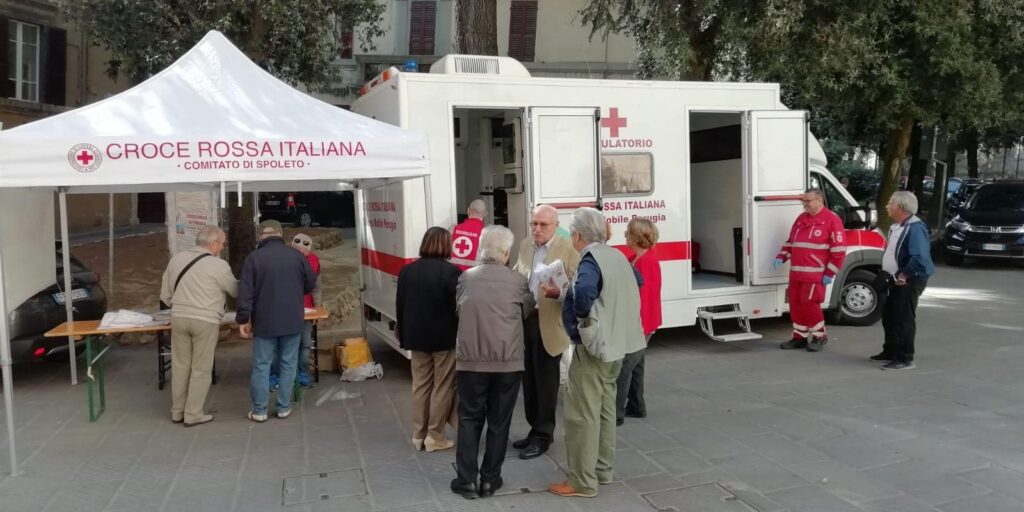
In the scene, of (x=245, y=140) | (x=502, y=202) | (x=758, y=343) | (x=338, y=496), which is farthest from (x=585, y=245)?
(x=758, y=343)

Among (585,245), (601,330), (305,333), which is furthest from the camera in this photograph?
(305,333)

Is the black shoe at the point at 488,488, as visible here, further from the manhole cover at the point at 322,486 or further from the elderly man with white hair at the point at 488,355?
the manhole cover at the point at 322,486

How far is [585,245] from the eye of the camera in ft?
14.4

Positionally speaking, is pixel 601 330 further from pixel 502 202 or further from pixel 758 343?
pixel 758 343

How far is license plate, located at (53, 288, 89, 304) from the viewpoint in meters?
7.22

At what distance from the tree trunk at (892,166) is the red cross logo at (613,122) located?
1036cm

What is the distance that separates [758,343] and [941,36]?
7.00m

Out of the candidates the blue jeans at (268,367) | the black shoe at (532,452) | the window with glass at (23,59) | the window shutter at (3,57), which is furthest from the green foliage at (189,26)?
the window with glass at (23,59)

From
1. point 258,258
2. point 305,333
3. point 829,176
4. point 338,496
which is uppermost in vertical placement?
point 829,176

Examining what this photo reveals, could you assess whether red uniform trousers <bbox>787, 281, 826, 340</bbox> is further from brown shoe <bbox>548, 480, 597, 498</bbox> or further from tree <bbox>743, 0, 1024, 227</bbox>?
tree <bbox>743, 0, 1024, 227</bbox>

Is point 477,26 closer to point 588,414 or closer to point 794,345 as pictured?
point 794,345

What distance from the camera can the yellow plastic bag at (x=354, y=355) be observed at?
23.5ft

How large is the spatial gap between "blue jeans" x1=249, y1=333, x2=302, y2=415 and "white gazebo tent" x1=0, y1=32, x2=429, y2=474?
47.8 inches

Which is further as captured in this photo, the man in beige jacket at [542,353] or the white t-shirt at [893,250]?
the white t-shirt at [893,250]
